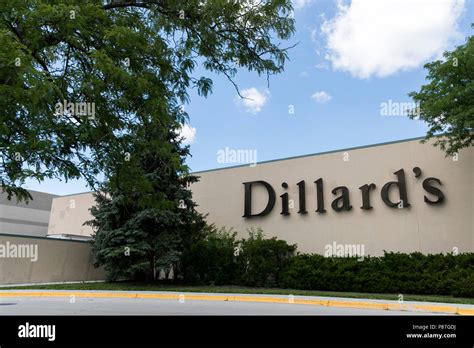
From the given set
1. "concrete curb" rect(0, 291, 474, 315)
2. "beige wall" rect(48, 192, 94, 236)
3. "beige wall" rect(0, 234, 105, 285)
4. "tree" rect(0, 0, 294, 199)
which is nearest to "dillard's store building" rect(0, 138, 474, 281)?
"concrete curb" rect(0, 291, 474, 315)

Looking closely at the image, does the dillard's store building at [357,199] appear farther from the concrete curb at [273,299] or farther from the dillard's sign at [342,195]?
the concrete curb at [273,299]

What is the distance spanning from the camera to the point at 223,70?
8320 millimetres

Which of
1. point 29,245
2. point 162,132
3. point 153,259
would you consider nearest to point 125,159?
point 162,132

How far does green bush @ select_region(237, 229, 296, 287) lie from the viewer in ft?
64.5

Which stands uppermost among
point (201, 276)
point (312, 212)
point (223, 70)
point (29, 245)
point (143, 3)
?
point (143, 3)

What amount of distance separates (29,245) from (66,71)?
19.5 meters

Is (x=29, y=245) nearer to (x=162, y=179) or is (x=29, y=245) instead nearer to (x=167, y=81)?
(x=162, y=179)

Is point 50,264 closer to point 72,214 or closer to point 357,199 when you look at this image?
point 72,214

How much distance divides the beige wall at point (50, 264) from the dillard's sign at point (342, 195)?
34.6 feet

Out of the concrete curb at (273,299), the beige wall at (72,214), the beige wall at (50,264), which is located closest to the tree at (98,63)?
the concrete curb at (273,299)

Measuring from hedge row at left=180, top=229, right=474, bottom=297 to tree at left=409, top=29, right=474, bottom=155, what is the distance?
4487mm

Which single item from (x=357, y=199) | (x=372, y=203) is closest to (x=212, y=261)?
(x=357, y=199)

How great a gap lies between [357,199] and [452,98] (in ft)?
20.9

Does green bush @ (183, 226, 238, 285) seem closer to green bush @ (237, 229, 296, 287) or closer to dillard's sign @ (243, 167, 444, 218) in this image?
green bush @ (237, 229, 296, 287)
